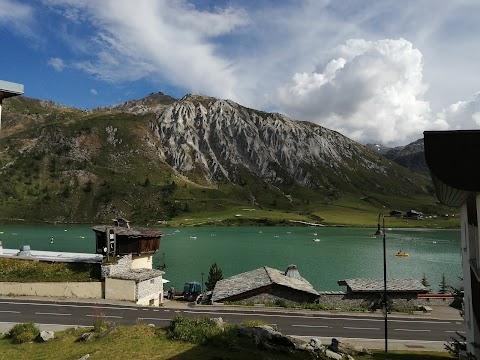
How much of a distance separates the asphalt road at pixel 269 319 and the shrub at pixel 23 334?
24.2ft

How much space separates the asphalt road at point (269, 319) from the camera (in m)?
34.1

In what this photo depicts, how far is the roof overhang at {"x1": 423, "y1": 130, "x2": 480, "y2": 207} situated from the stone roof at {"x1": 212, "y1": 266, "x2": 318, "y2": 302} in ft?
125

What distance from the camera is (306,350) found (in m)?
24.1

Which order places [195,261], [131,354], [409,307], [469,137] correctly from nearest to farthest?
[469,137], [131,354], [409,307], [195,261]

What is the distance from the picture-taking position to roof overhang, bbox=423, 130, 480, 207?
1155 centimetres

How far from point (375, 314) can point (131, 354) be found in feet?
102

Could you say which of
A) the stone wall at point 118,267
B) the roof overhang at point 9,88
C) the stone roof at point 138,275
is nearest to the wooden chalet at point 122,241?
the stone wall at point 118,267

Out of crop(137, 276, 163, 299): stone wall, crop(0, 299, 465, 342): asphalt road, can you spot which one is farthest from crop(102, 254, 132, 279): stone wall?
crop(0, 299, 465, 342): asphalt road

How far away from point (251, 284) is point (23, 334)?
98.9 ft

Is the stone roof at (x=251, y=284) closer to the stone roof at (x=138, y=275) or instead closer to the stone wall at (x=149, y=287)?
the stone wall at (x=149, y=287)

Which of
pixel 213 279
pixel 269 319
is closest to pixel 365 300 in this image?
pixel 269 319

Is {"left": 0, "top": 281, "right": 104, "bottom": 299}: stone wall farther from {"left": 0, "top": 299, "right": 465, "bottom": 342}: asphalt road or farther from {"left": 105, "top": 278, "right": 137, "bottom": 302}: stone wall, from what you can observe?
{"left": 0, "top": 299, "right": 465, "bottom": 342}: asphalt road

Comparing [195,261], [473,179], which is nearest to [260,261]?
[195,261]

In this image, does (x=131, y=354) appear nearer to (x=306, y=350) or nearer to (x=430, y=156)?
(x=306, y=350)
